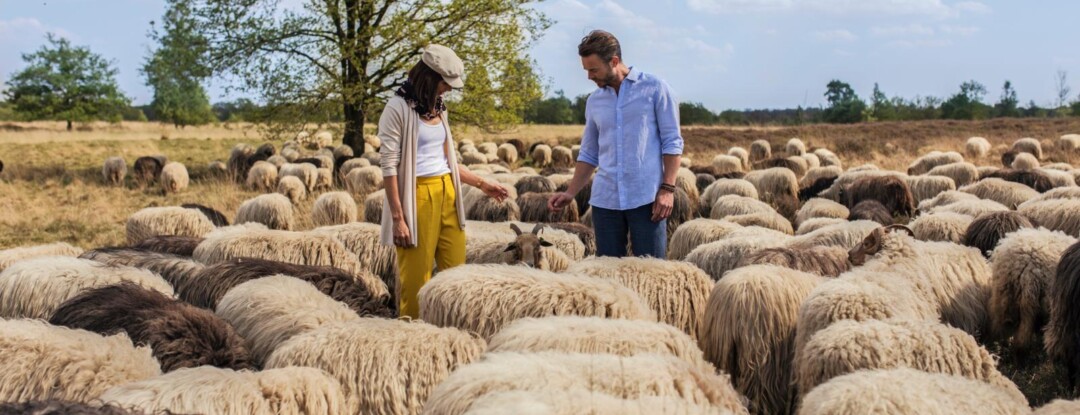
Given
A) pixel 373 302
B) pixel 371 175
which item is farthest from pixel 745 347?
pixel 371 175

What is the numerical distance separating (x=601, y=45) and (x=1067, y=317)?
10.3 feet

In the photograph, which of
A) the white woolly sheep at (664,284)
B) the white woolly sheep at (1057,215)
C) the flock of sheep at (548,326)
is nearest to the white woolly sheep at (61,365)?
the flock of sheep at (548,326)

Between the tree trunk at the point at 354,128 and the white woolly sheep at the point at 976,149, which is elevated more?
the tree trunk at the point at 354,128

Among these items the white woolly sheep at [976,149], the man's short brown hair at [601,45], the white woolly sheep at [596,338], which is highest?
the man's short brown hair at [601,45]

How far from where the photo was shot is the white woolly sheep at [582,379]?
3.12 meters

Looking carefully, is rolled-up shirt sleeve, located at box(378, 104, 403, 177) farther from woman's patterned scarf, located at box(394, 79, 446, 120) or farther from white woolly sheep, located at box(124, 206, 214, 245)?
white woolly sheep, located at box(124, 206, 214, 245)

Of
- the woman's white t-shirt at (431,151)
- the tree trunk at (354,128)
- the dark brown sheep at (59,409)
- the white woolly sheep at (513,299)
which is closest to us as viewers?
the dark brown sheep at (59,409)

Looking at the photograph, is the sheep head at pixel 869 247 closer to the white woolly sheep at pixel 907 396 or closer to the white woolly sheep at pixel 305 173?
the white woolly sheep at pixel 907 396

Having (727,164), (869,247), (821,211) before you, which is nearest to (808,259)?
(869,247)

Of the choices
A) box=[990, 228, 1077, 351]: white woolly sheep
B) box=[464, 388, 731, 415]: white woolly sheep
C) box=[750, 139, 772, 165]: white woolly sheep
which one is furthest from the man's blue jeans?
box=[750, 139, 772, 165]: white woolly sheep

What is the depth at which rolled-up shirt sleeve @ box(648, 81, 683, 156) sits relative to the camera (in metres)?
5.30

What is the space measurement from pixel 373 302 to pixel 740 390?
2.52 metres

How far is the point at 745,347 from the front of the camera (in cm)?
473

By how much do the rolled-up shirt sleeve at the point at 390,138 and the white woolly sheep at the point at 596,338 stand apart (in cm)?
140
